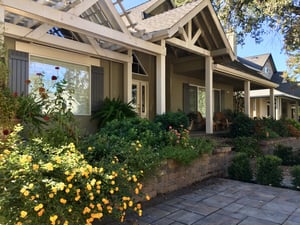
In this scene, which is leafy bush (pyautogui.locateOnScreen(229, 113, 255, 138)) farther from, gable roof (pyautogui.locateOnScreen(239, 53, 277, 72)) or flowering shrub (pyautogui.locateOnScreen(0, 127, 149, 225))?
gable roof (pyautogui.locateOnScreen(239, 53, 277, 72))

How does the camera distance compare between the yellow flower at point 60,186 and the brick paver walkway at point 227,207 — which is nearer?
the yellow flower at point 60,186

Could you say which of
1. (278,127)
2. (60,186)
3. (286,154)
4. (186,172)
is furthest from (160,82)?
(278,127)

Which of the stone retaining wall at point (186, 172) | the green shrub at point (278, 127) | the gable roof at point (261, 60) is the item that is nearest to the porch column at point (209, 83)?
the stone retaining wall at point (186, 172)

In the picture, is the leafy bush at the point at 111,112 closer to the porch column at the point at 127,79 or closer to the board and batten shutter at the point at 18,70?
the porch column at the point at 127,79

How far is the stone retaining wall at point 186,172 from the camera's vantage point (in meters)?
4.17

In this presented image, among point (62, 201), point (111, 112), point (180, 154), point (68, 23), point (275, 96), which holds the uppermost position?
point (68, 23)

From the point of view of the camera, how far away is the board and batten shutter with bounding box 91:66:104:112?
743 cm

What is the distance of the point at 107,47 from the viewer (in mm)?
7676

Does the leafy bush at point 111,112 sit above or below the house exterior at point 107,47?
below

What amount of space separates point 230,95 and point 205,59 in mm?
6880

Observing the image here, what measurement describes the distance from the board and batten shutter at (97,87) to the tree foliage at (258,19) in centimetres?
766

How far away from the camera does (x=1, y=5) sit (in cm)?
439

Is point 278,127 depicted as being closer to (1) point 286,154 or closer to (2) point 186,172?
(1) point 286,154

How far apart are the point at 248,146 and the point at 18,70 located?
6585 millimetres
